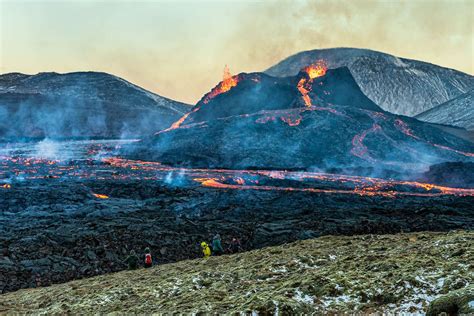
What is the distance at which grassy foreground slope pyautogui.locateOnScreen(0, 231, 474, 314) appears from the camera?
1052 centimetres

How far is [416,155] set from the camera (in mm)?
102938

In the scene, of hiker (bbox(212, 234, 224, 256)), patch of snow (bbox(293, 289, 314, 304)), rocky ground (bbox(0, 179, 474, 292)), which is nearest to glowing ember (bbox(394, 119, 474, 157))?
rocky ground (bbox(0, 179, 474, 292))

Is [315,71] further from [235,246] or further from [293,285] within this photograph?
[293,285]

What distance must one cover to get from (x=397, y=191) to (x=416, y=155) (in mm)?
48791

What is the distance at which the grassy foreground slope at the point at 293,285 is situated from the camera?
10.5 meters

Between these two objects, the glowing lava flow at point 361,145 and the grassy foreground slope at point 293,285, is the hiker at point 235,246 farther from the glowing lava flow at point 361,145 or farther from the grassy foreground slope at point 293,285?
the glowing lava flow at point 361,145

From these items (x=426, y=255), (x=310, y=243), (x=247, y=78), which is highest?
(x=247, y=78)

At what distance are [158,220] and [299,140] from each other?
238 feet

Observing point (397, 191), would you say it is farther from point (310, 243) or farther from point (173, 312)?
point (173, 312)

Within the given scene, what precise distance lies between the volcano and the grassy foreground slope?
69.9 m

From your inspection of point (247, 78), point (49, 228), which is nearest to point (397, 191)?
point (49, 228)

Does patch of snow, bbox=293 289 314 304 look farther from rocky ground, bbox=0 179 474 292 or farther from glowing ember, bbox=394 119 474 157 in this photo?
glowing ember, bbox=394 119 474 157

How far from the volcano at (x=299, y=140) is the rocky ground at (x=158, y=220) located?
131 feet

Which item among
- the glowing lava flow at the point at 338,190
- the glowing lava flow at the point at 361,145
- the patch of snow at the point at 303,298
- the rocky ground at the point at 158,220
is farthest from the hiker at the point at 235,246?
the glowing lava flow at the point at 361,145
